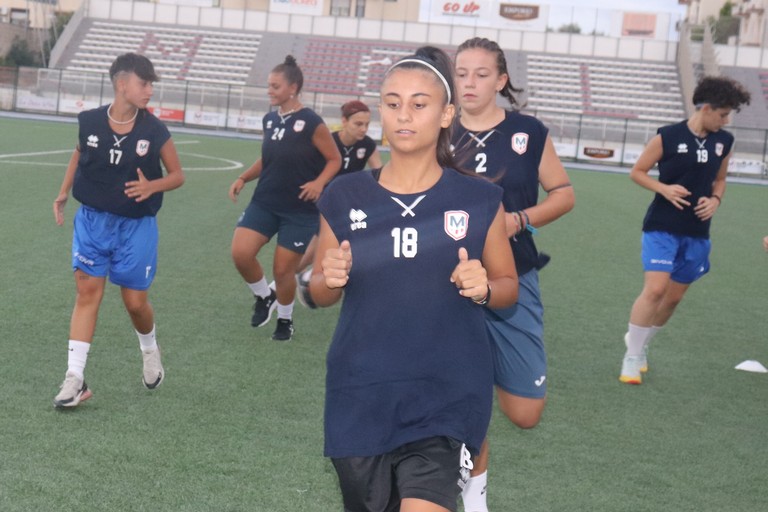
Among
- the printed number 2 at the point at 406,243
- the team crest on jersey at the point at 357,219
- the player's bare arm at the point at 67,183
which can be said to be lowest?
the player's bare arm at the point at 67,183

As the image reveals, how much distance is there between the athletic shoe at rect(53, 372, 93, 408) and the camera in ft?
19.7

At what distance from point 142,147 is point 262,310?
284 cm

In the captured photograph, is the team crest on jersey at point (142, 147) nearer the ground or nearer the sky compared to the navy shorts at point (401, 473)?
nearer the sky

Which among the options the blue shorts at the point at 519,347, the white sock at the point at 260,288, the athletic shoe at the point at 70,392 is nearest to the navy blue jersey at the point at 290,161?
the white sock at the point at 260,288

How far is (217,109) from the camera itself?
42.8 meters

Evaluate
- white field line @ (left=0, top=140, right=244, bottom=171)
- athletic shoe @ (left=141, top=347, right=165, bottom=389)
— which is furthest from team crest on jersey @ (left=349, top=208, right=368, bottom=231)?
white field line @ (left=0, top=140, right=244, bottom=171)

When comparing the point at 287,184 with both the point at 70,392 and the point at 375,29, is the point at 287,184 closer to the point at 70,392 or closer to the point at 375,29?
the point at 70,392

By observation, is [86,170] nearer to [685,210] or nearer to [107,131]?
[107,131]

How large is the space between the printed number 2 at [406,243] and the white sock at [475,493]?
1592 mm

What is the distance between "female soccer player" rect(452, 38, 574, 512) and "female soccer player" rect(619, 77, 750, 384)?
116 inches

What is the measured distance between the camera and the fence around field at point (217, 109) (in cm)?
4100

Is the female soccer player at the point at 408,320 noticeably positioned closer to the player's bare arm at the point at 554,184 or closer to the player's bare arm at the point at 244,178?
the player's bare arm at the point at 554,184

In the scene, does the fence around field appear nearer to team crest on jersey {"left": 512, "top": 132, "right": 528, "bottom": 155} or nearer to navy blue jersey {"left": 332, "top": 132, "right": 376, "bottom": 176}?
navy blue jersey {"left": 332, "top": 132, "right": 376, "bottom": 176}

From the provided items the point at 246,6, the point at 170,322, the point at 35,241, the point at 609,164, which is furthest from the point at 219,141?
the point at 246,6
